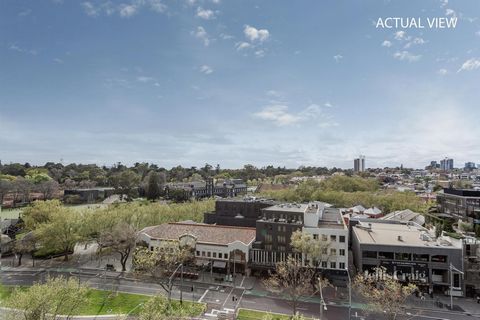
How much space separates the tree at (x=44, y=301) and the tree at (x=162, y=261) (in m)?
13.3

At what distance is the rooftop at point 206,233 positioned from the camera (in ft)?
194

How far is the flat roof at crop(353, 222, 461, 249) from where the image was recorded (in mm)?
53031

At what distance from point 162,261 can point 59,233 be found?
25184mm

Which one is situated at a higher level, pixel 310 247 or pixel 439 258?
pixel 310 247

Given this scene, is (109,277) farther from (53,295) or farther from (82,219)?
(53,295)

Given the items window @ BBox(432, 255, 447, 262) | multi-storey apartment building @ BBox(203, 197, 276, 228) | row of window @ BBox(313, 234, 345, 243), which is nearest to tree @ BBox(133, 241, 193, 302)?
multi-storey apartment building @ BBox(203, 197, 276, 228)

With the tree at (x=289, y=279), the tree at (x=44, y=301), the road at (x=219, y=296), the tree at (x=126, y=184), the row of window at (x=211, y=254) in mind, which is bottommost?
the road at (x=219, y=296)

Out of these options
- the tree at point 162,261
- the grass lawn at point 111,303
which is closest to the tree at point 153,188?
the tree at point 162,261

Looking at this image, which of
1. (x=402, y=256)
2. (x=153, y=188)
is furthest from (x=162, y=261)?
(x=153, y=188)

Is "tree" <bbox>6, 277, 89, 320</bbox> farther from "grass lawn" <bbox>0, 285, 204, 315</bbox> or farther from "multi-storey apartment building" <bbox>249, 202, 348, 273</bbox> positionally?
"multi-storey apartment building" <bbox>249, 202, 348, 273</bbox>

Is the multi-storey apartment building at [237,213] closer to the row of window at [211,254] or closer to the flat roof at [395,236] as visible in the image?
the row of window at [211,254]

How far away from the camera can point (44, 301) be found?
2792 cm

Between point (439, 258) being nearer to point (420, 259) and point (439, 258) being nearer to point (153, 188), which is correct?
point (420, 259)

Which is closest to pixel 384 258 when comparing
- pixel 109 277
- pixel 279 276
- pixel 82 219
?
pixel 279 276
